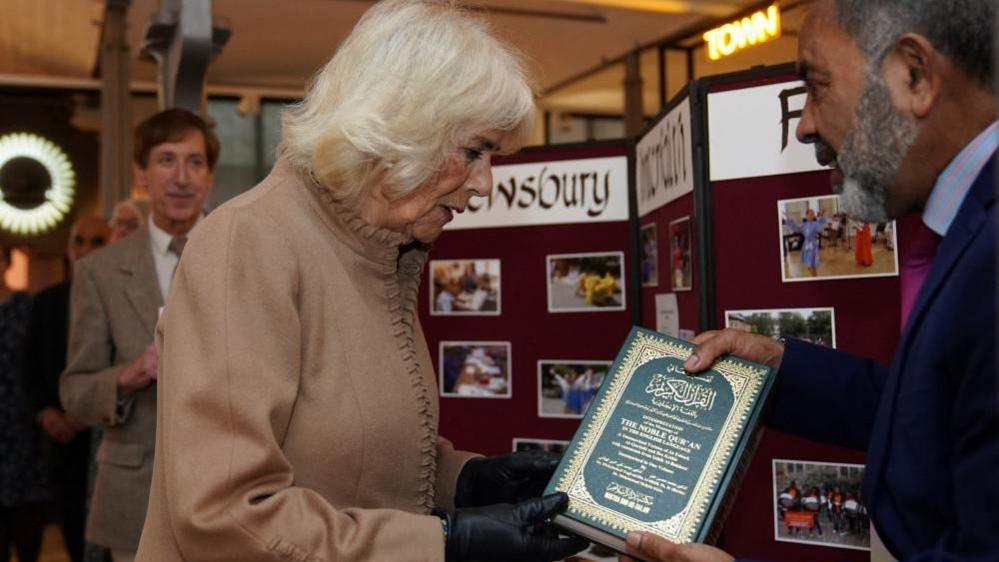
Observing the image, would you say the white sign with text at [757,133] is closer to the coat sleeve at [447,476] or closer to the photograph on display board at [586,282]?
the photograph on display board at [586,282]

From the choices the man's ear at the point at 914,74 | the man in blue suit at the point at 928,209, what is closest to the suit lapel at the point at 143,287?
the man in blue suit at the point at 928,209

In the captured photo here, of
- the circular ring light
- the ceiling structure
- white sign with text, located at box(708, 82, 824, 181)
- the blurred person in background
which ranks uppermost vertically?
the ceiling structure

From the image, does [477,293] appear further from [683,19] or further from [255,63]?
[255,63]

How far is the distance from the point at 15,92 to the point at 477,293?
7.76m

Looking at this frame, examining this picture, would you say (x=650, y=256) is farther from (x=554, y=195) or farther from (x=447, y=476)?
(x=447, y=476)

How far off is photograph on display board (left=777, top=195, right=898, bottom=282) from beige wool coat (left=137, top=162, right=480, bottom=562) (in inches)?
34.0

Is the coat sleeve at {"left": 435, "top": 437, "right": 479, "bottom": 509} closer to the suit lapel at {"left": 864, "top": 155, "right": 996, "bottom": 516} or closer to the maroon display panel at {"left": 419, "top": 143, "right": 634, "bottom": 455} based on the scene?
the suit lapel at {"left": 864, "top": 155, "right": 996, "bottom": 516}

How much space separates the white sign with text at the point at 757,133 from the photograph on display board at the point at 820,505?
0.61m

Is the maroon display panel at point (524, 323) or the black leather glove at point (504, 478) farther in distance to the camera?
the maroon display panel at point (524, 323)

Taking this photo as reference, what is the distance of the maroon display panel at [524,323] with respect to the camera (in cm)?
265

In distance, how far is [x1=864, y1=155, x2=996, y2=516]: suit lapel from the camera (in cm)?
111

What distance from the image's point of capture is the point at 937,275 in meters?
1.13

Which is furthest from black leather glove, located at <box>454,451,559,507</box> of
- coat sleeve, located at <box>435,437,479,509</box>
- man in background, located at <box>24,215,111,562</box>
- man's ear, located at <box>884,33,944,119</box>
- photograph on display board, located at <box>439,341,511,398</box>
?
man in background, located at <box>24,215,111,562</box>

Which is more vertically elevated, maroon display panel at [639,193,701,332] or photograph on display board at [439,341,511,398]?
maroon display panel at [639,193,701,332]
